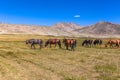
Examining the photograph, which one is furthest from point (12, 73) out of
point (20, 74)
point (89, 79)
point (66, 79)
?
point (89, 79)

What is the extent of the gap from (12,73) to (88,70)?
20.4 ft

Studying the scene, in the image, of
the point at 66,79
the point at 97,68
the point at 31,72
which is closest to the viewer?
the point at 66,79

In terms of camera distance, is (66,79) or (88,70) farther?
(88,70)

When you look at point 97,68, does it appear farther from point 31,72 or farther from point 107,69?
point 31,72

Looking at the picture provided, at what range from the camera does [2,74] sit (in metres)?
15.9

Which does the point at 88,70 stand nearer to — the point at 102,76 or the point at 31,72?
the point at 102,76

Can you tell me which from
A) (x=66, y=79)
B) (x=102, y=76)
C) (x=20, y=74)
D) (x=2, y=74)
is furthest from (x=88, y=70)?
(x=2, y=74)

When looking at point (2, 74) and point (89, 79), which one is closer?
point (89, 79)

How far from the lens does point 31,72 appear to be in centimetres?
1686

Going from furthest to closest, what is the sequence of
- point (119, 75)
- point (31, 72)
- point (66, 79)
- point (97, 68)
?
point (97, 68) < point (31, 72) < point (119, 75) < point (66, 79)

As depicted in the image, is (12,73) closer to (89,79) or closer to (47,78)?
(47,78)

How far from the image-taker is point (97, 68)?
60.8ft

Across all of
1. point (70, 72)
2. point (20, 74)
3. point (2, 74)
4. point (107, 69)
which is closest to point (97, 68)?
point (107, 69)

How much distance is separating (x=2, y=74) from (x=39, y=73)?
275cm
